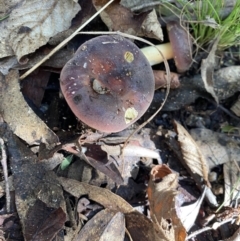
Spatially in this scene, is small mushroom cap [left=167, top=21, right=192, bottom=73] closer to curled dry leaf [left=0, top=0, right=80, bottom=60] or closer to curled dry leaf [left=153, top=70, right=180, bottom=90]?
curled dry leaf [left=153, top=70, right=180, bottom=90]

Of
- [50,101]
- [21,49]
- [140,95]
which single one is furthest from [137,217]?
[21,49]

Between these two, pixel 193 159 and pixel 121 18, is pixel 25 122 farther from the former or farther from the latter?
pixel 193 159

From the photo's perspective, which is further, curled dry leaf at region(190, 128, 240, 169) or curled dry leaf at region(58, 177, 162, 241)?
curled dry leaf at region(190, 128, 240, 169)

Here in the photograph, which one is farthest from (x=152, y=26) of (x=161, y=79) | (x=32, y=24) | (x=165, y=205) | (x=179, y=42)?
(x=165, y=205)

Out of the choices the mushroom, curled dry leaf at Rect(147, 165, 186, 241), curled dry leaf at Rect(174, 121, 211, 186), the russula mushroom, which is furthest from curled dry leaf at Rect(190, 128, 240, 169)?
the mushroom

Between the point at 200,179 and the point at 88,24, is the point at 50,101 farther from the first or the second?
the point at 200,179

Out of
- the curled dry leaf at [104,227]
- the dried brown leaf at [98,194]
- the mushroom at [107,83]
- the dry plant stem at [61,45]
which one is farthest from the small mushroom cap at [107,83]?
the curled dry leaf at [104,227]
